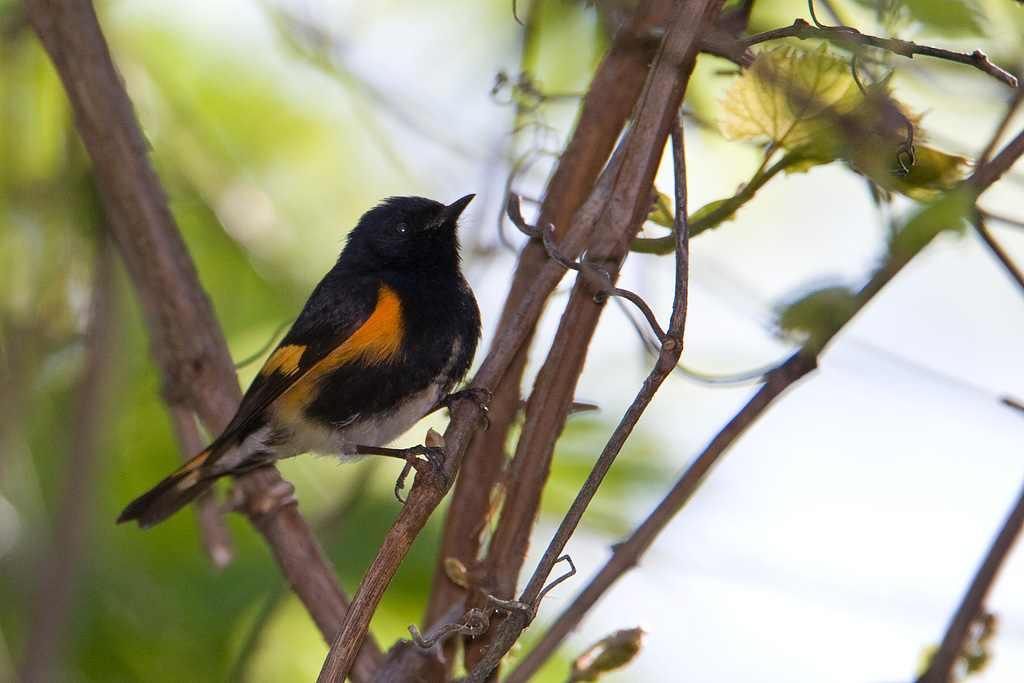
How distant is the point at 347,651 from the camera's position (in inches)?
53.1

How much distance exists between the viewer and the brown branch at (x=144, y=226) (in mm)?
2215

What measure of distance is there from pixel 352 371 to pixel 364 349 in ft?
0.24

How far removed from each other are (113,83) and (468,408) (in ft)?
4.32

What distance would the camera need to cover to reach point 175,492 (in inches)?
100

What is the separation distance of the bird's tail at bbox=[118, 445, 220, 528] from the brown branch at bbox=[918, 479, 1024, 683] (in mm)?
1766

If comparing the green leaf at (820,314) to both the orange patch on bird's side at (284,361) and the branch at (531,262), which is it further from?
the orange patch on bird's side at (284,361)

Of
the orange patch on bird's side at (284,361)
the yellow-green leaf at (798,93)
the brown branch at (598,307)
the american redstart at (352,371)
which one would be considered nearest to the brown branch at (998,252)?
the yellow-green leaf at (798,93)

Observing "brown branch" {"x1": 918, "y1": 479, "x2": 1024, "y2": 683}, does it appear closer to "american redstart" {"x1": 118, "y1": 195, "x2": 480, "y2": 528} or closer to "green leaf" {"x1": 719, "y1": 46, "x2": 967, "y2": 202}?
"green leaf" {"x1": 719, "y1": 46, "x2": 967, "y2": 202}

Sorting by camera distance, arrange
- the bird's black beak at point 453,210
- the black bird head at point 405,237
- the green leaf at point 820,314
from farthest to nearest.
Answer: the black bird head at point 405,237 → the bird's black beak at point 453,210 → the green leaf at point 820,314

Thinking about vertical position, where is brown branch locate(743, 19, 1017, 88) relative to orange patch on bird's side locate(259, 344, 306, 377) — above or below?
below

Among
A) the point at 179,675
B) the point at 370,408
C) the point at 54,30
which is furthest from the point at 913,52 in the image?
the point at 179,675

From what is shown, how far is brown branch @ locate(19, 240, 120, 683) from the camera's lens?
207 cm

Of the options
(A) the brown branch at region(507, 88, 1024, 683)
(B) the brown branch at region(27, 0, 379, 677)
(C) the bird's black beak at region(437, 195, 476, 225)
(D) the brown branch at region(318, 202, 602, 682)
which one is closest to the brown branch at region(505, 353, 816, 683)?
(A) the brown branch at region(507, 88, 1024, 683)

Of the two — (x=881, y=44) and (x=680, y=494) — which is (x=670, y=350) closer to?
(x=680, y=494)
